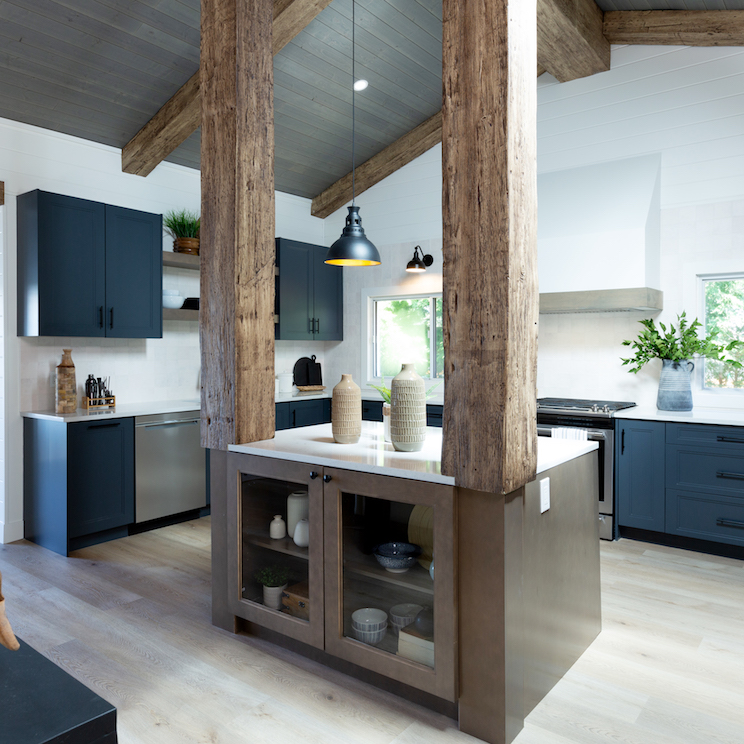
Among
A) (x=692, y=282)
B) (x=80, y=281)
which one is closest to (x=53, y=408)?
(x=80, y=281)

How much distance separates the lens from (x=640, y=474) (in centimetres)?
408

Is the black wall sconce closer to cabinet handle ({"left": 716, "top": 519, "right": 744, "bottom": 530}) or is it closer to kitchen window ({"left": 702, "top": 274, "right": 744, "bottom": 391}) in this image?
kitchen window ({"left": 702, "top": 274, "right": 744, "bottom": 391})

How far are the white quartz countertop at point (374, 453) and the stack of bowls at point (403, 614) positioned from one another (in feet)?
1.59

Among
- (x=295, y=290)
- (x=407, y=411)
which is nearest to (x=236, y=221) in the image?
(x=407, y=411)

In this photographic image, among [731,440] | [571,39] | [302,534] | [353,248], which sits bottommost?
[302,534]

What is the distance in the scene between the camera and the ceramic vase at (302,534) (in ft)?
8.09

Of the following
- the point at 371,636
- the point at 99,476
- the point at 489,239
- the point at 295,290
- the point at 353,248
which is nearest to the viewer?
the point at 489,239

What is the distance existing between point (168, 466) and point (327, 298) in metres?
2.60

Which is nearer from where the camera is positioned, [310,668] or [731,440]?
[310,668]

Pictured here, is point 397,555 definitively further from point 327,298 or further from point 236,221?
point 327,298

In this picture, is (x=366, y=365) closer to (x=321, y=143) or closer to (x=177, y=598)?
(x=321, y=143)

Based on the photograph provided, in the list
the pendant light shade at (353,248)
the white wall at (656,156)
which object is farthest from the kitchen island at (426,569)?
the white wall at (656,156)

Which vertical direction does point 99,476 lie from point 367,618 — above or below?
above

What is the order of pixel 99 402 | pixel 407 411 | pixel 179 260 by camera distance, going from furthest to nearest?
pixel 179 260
pixel 99 402
pixel 407 411
